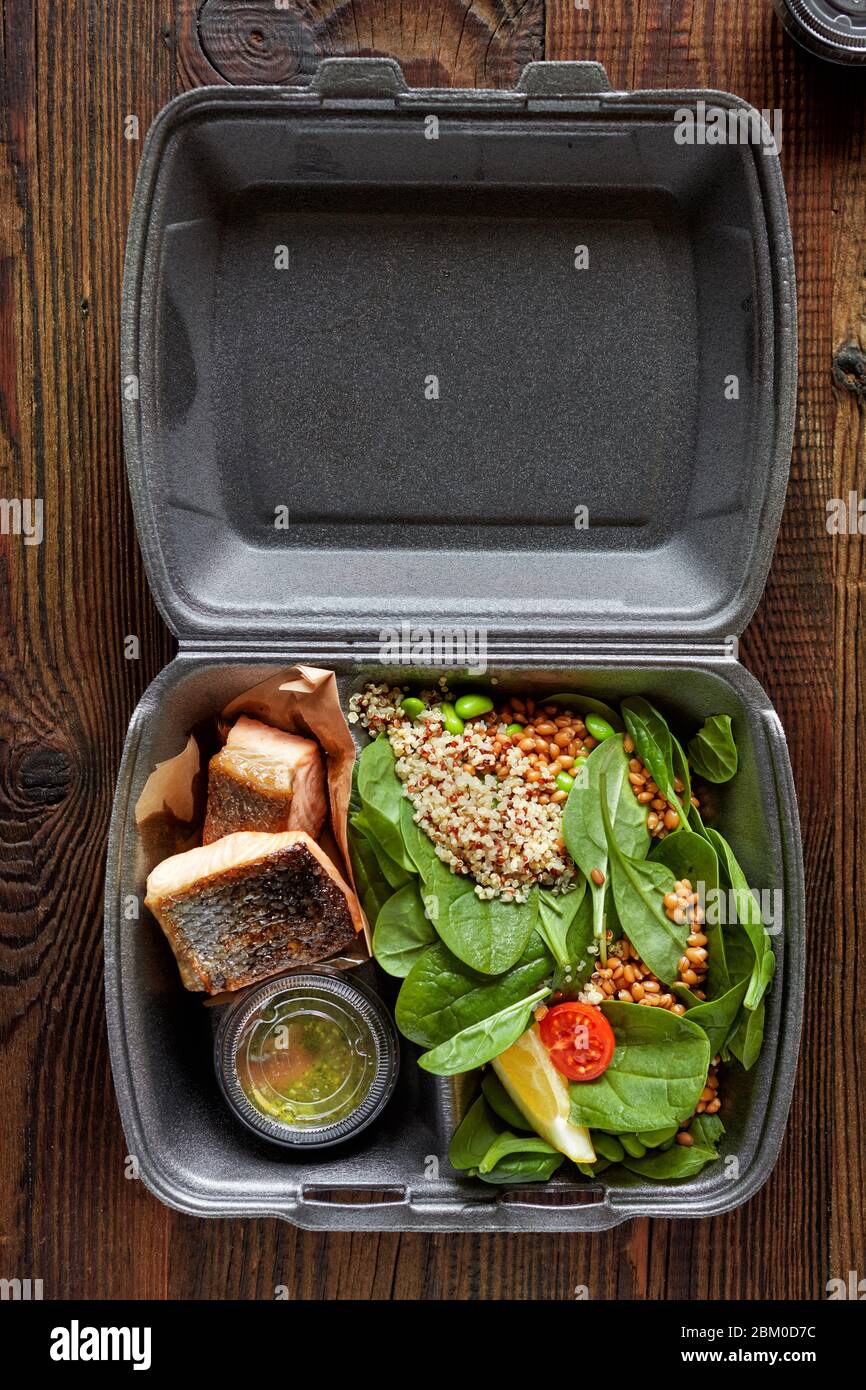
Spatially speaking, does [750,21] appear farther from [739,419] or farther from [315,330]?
[315,330]

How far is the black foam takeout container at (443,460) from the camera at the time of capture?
1459mm

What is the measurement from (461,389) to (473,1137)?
3.89 ft

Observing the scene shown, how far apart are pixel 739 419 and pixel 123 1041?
1353mm

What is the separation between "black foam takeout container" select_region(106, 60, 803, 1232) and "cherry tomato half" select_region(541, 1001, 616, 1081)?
190 mm

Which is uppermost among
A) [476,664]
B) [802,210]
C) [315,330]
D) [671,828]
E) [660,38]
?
[660,38]

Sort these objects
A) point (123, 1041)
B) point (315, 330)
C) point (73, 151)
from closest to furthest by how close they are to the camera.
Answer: point (123, 1041) < point (315, 330) < point (73, 151)

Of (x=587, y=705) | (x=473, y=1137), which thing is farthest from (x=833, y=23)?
(x=473, y=1137)

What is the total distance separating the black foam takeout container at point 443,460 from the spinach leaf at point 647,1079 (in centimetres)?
14

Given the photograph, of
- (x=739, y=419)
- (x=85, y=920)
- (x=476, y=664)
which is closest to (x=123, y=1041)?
(x=85, y=920)

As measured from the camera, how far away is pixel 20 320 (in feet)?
5.53

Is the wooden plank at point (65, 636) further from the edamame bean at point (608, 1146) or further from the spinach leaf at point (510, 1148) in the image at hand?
the edamame bean at point (608, 1146)

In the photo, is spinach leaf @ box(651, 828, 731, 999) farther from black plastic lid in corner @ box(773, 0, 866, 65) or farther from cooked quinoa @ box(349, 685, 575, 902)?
black plastic lid in corner @ box(773, 0, 866, 65)

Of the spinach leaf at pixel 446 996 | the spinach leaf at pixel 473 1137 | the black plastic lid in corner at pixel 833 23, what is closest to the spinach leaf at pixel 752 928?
the spinach leaf at pixel 446 996

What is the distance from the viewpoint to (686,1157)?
1489mm
